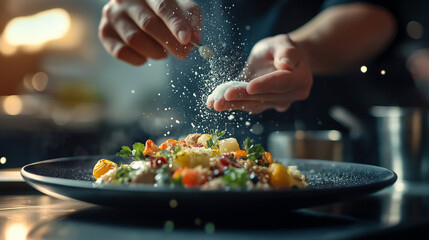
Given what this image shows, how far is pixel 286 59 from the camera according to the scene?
188 centimetres

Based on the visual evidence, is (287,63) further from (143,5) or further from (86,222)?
(86,222)

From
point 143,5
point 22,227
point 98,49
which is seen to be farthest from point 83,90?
point 22,227

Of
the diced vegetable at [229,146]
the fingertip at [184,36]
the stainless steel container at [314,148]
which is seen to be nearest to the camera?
the diced vegetable at [229,146]

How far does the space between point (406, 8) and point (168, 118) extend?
224 centimetres

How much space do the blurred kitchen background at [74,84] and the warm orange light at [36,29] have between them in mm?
12

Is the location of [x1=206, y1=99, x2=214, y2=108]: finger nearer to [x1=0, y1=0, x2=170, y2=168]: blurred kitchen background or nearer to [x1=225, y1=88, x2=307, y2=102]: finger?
[x1=225, y1=88, x2=307, y2=102]: finger

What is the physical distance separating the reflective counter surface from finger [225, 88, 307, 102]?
508mm

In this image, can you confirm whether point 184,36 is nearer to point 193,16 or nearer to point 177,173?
point 193,16

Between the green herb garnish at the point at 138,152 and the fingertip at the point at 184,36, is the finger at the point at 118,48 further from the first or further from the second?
the green herb garnish at the point at 138,152

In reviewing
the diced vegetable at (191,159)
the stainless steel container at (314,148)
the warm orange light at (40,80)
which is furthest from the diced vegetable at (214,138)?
the warm orange light at (40,80)

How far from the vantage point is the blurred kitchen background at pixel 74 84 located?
3.74m

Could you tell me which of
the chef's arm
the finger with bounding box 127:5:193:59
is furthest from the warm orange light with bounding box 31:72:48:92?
the finger with bounding box 127:5:193:59

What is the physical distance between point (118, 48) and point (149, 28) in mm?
412

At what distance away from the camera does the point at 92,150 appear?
13.6 ft
